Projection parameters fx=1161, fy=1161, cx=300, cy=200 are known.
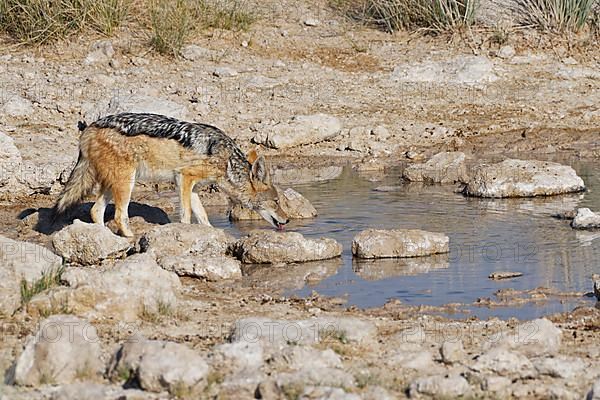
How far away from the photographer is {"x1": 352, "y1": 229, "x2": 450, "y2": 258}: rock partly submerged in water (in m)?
9.47

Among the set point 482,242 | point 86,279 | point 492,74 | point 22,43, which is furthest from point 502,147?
point 86,279

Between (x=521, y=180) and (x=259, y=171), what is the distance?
3.16 m

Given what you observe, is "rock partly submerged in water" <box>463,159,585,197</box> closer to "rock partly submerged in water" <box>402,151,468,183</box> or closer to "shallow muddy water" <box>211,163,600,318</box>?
"shallow muddy water" <box>211,163,600,318</box>

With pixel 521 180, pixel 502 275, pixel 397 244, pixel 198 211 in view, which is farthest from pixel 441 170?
pixel 502 275

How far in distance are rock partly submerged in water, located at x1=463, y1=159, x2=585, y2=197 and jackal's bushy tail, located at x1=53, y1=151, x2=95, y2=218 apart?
A: 423 centimetres

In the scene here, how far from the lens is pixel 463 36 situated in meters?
17.8

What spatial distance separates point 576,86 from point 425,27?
2.67 m

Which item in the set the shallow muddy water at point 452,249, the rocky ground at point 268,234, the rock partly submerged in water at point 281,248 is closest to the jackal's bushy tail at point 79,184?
the rocky ground at point 268,234

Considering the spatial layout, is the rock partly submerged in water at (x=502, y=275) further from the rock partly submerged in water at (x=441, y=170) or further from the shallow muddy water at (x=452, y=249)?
the rock partly submerged in water at (x=441, y=170)

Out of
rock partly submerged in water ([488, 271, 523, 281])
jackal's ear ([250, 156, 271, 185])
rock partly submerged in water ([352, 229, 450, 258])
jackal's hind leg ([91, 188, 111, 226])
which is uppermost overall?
rock partly submerged in water ([488, 271, 523, 281])

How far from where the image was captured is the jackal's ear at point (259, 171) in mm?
10617

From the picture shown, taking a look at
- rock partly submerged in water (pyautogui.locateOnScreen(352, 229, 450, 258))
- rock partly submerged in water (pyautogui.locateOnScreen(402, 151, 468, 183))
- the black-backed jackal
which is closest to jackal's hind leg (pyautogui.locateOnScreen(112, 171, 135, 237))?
the black-backed jackal

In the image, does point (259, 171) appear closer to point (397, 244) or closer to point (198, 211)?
point (198, 211)

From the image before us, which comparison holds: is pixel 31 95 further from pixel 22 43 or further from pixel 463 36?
pixel 463 36
